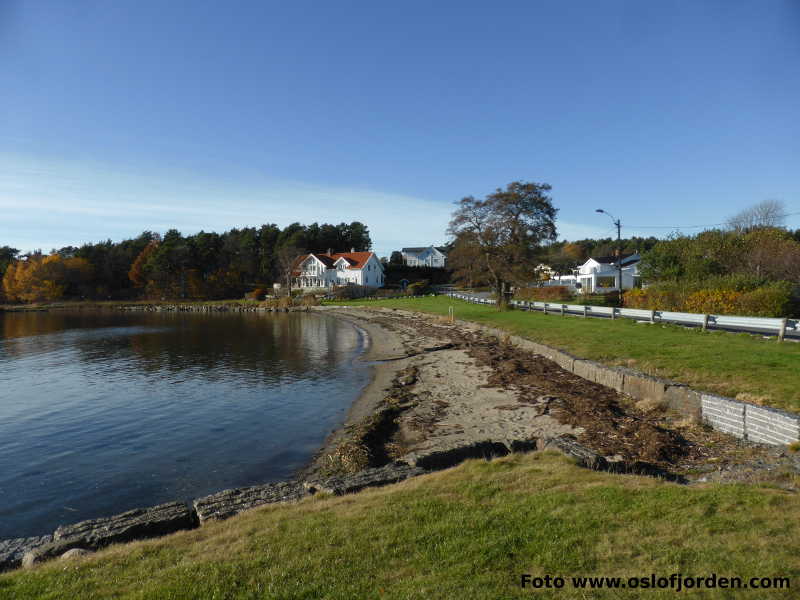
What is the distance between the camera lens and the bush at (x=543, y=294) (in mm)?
53312

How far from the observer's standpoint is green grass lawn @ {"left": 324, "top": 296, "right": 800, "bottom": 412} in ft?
37.4

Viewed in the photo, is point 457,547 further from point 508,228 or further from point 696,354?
point 508,228

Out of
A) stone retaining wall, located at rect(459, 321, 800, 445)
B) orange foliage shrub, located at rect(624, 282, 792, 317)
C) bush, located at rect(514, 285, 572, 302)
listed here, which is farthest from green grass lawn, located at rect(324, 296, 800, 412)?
bush, located at rect(514, 285, 572, 302)

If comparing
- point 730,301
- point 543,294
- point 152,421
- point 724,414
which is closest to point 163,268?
point 543,294

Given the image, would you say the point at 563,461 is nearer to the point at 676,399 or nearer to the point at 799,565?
the point at 799,565

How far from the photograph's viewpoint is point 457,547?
4988 millimetres

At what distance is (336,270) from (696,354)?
84336 mm

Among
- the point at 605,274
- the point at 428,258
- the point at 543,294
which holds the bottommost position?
the point at 543,294

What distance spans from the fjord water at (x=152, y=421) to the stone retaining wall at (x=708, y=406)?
9411 millimetres

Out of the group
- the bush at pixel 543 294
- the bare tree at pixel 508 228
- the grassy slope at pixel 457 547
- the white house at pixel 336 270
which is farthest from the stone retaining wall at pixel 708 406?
the white house at pixel 336 270

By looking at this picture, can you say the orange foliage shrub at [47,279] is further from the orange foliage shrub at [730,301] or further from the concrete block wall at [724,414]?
the concrete block wall at [724,414]

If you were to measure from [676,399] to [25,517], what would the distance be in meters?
15.2

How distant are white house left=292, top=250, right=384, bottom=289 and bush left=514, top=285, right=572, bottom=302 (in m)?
44.1

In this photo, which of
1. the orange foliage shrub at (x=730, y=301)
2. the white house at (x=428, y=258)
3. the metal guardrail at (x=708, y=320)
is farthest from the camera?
the white house at (x=428, y=258)
